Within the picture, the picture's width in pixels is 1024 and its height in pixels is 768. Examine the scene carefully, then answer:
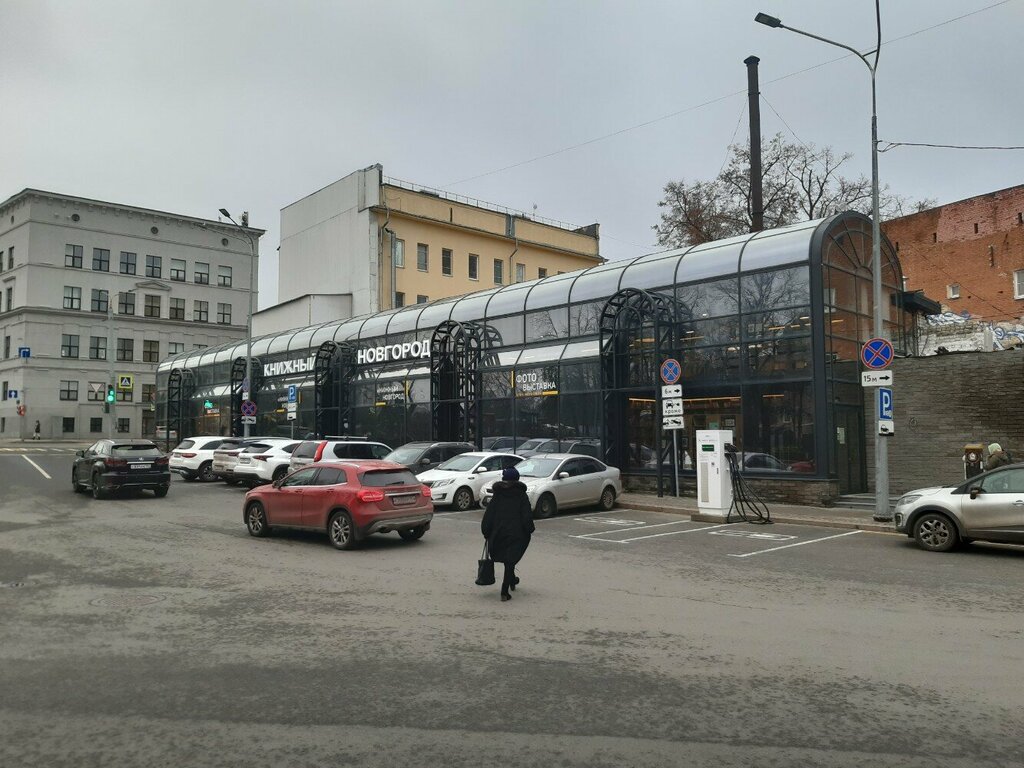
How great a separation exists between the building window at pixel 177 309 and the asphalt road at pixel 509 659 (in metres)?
72.7

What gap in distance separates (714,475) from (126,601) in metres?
12.8

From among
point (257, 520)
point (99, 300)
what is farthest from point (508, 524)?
point (99, 300)

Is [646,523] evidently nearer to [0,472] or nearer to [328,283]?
[0,472]

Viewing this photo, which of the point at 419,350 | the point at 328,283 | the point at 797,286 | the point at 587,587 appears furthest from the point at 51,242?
the point at 587,587

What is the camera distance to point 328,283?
173ft

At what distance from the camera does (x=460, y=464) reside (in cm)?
2067

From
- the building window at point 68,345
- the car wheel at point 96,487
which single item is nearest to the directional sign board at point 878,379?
the car wheel at point 96,487

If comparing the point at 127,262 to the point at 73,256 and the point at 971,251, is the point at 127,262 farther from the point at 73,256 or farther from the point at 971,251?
the point at 971,251

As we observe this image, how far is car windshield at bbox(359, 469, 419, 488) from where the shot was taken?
13102 millimetres

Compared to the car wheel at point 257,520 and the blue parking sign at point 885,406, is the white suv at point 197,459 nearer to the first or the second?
the car wheel at point 257,520

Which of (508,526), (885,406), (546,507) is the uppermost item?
(885,406)

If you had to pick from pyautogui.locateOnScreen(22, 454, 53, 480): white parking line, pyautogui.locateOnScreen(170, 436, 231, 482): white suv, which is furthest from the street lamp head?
pyautogui.locateOnScreen(22, 454, 53, 480): white parking line

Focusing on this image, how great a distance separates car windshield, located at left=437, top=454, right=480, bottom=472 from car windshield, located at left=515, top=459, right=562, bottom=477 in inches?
54.7

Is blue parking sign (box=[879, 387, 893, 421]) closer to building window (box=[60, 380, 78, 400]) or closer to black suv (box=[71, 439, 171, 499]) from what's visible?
black suv (box=[71, 439, 171, 499])
